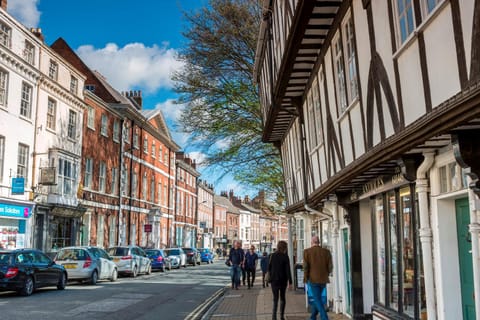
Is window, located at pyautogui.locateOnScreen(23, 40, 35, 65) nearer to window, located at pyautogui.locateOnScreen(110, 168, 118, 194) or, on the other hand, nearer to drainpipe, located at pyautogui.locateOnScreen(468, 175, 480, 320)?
window, located at pyautogui.locateOnScreen(110, 168, 118, 194)

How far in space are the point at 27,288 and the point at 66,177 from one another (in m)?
13.6

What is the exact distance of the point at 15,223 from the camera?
79.2ft

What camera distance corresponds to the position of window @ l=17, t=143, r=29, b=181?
24.5 metres

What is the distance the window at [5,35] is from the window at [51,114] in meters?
4.46

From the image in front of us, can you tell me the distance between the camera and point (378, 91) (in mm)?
7000

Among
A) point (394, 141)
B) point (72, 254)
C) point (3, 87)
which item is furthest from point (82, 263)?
point (394, 141)

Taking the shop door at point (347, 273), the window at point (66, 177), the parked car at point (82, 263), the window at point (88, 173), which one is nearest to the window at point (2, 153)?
the window at point (66, 177)

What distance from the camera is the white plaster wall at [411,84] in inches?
219

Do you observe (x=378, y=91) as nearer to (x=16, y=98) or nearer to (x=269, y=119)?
(x=269, y=119)

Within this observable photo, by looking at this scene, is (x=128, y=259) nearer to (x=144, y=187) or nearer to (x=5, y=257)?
(x=5, y=257)

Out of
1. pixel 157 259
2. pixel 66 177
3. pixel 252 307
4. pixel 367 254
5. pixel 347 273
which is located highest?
pixel 66 177

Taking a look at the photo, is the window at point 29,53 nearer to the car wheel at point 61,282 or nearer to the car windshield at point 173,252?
the car wheel at point 61,282

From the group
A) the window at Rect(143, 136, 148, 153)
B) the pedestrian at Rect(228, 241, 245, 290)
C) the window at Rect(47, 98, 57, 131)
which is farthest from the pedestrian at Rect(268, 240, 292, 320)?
the window at Rect(143, 136, 148, 153)

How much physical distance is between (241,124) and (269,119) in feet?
22.2
